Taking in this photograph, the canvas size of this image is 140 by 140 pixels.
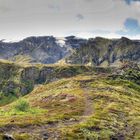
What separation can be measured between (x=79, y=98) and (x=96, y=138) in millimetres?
89860

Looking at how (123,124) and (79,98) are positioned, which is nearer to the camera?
(123,124)

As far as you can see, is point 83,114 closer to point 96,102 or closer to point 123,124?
point 123,124

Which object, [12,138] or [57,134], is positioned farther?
[57,134]

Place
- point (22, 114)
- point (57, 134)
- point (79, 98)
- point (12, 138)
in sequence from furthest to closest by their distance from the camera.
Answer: point (79, 98) < point (22, 114) < point (57, 134) < point (12, 138)

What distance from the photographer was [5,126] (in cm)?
11181

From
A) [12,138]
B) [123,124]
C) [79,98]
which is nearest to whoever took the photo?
[12,138]

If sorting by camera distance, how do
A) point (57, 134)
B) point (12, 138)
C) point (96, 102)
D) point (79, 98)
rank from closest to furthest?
1. point (12, 138)
2. point (57, 134)
3. point (96, 102)
4. point (79, 98)

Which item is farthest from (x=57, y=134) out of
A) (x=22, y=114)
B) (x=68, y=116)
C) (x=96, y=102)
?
(x=96, y=102)

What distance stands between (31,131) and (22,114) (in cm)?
3580

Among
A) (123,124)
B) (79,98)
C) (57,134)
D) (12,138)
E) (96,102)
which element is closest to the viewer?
(12,138)

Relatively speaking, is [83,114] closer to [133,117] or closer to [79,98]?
[133,117]

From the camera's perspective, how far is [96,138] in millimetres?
108812

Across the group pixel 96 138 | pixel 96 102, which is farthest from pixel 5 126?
pixel 96 102

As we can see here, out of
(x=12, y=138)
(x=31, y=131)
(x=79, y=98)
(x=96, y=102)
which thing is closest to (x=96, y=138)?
(x=31, y=131)
